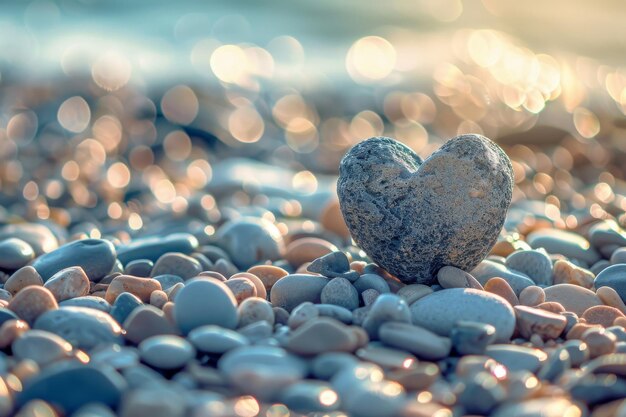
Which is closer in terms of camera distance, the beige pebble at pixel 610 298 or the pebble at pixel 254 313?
the pebble at pixel 254 313

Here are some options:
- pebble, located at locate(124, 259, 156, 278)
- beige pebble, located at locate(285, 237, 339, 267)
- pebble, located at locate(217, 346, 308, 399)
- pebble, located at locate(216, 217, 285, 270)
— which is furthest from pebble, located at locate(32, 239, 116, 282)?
pebble, located at locate(217, 346, 308, 399)

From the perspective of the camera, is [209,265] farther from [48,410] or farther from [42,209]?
[42,209]

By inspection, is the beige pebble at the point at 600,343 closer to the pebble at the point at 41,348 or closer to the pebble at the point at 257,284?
the pebble at the point at 257,284

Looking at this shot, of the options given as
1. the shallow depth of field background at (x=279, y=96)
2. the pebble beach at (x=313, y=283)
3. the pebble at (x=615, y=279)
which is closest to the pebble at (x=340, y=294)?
the pebble beach at (x=313, y=283)

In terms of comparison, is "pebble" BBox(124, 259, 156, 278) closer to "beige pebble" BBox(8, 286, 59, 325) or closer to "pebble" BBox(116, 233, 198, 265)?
"pebble" BBox(116, 233, 198, 265)

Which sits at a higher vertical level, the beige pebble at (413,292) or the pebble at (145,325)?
the beige pebble at (413,292)

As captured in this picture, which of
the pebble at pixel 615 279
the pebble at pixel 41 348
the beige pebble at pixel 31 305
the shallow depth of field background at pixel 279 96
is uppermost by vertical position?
the shallow depth of field background at pixel 279 96

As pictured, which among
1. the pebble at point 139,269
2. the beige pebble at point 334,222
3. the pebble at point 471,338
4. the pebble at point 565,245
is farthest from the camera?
the beige pebble at point 334,222
